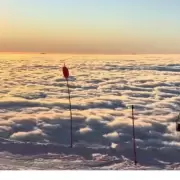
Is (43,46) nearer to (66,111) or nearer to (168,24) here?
(66,111)

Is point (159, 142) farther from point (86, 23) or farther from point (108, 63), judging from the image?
point (86, 23)

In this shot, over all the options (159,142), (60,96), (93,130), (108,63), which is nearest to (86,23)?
(108,63)

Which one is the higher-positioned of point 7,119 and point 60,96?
Result: point 60,96

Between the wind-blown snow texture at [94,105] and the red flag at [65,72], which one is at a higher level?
the red flag at [65,72]

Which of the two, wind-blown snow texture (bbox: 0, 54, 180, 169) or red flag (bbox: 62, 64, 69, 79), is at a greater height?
red flag (bbox: 62, 64, 69, 79)

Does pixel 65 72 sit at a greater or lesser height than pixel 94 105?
greater
